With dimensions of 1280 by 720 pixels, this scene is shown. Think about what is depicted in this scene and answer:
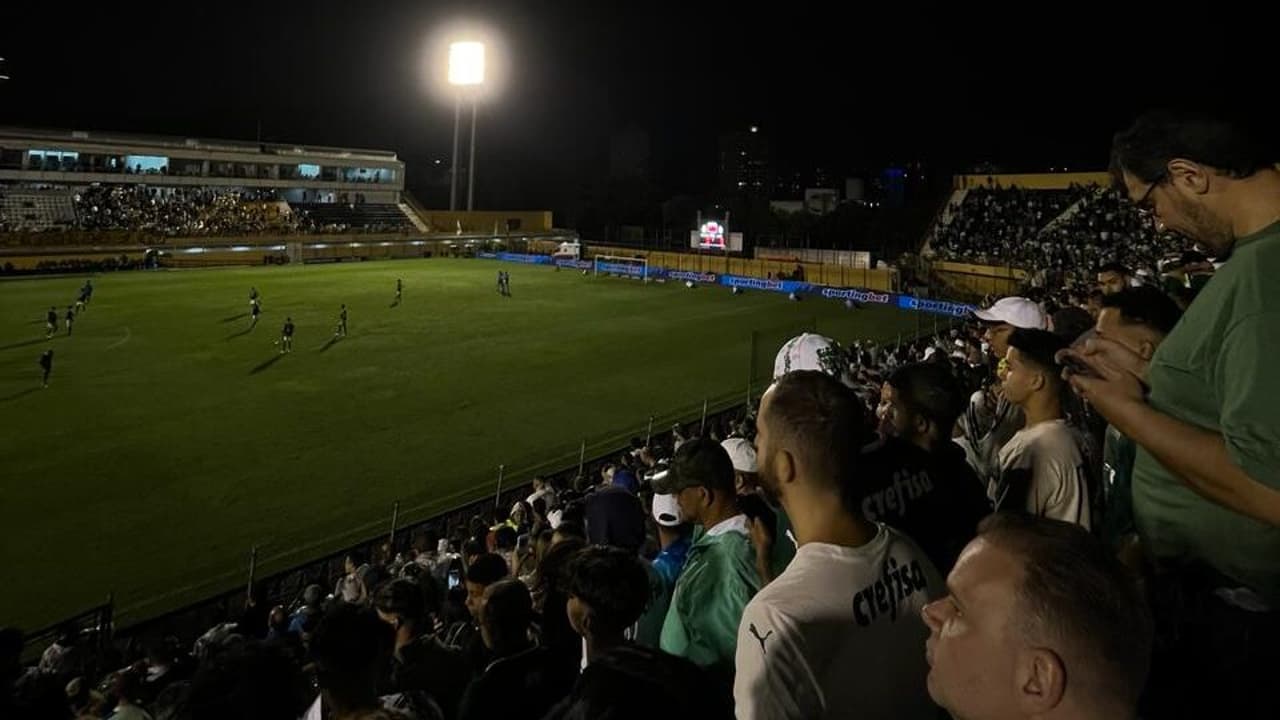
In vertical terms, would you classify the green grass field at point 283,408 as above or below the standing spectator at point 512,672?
below

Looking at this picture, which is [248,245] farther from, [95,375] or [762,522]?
[762,522]

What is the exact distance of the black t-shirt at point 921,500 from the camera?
3.66 meters

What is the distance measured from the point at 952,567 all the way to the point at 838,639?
0.57 m

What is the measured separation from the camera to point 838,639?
102 inches

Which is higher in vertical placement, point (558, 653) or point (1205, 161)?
point (1205, 161)

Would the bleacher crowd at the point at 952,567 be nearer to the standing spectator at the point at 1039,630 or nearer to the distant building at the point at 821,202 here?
the standing spectator at the point at 1039,630

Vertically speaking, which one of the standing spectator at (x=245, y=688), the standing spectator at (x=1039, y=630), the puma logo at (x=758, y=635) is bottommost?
the standing spectator at (x=245, y=688)

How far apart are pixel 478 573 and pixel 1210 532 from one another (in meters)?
4.01

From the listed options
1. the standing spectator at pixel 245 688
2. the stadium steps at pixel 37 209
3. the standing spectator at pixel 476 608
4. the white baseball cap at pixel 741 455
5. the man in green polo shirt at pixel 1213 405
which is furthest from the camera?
the stadium steps at pixel 37 209

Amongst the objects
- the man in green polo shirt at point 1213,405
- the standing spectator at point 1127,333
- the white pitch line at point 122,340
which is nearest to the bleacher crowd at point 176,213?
the white pitch line at point 122,340

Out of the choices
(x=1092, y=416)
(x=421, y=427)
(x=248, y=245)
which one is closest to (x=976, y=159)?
(x=248, y=245)

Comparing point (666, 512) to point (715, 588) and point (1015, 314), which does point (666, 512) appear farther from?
point (1015, 314)

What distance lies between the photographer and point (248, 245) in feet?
202

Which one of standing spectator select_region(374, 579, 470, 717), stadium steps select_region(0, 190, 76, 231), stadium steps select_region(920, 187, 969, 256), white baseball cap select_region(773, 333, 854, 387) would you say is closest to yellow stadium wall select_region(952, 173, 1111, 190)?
stadium steps select_region(920, 187, 969, 256)
